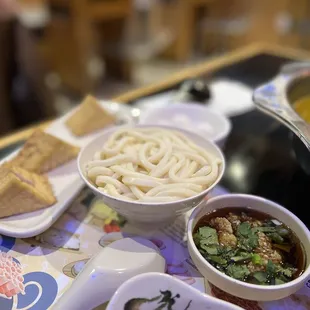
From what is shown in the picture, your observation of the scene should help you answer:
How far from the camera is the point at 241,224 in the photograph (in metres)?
0.73

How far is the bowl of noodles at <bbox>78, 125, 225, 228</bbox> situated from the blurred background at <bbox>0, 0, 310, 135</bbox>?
4.52 ft

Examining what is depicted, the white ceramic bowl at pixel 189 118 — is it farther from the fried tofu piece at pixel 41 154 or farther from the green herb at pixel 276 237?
the green herb at pixel 276 237

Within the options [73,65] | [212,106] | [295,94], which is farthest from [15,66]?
[295,94]

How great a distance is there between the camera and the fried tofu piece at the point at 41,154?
876mm

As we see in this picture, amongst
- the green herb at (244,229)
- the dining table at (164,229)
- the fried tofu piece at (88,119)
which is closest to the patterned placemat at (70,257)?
the dining table at (164,229)

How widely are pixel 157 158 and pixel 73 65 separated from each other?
2.45 meters

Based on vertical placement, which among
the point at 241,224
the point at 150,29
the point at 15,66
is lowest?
the point at 150,29

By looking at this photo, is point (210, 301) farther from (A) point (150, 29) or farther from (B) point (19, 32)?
(A) point (150, 29)

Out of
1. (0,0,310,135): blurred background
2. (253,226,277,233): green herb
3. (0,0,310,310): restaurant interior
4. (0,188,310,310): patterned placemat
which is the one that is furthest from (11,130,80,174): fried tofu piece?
(0,0,310,135): blurred background

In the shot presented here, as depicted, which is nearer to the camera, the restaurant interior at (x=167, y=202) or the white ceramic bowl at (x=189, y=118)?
the restaurant interior at (x=167, y=202)

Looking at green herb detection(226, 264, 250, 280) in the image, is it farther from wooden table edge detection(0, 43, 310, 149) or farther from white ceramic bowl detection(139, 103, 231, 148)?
wooden table edge detection(0, 43, 310, 149)

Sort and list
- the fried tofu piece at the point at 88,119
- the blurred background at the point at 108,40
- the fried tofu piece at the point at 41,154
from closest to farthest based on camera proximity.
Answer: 1. the fried tofu piece at the point at 41,154
2. the fried tofu piece at the point at 88,119
3. the blurred background at the point at 108,40

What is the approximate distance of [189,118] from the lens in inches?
44.6

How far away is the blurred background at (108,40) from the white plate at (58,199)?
113 cm
